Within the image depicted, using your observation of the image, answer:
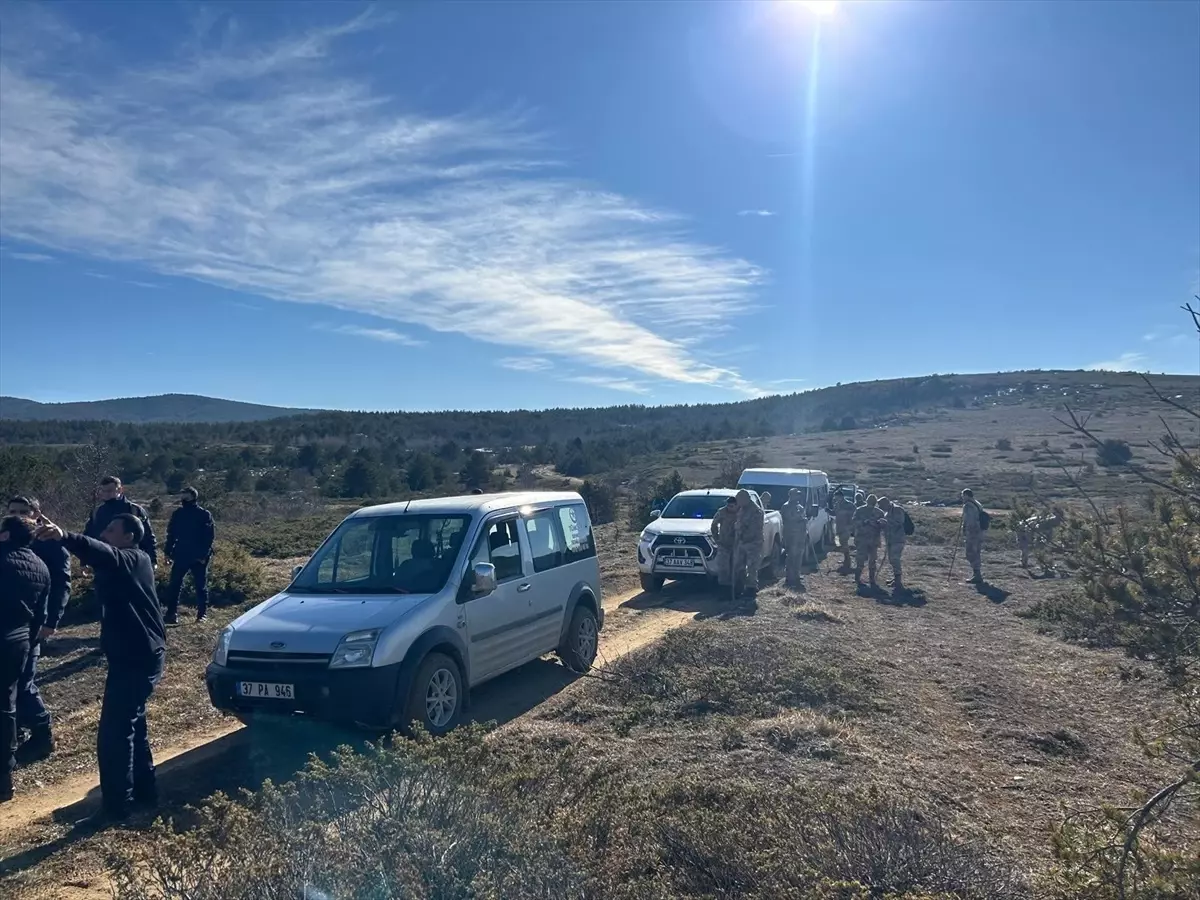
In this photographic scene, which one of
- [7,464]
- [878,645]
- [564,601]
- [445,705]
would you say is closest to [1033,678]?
[878,645]

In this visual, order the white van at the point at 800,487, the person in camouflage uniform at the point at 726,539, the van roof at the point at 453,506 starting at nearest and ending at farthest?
the van roof at the point at 453,506 < the person in camouflage uniform at the point at 726,539 < the white van at the point at 800,487

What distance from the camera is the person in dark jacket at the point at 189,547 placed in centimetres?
1088

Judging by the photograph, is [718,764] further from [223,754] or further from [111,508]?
[111,508]

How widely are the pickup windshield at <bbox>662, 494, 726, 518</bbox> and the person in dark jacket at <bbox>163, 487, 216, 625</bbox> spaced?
24.7 ft

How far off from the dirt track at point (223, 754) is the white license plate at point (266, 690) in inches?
22.3

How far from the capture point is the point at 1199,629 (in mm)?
4547

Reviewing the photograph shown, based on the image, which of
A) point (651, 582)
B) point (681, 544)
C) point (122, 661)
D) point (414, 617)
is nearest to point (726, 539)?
point (681, 544)

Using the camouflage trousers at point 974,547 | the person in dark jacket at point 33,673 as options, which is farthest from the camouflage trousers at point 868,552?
the person in dark jacket at point 33,673

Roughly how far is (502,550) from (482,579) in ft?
2.70

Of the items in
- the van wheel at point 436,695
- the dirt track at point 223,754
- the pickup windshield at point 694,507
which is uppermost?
the pickup windshield at point 694,507

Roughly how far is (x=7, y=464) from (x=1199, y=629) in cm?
2294

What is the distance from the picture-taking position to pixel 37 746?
22.8ft

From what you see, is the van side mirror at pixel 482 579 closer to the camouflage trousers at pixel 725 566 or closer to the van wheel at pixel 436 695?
the van wheel at pixel 436 695

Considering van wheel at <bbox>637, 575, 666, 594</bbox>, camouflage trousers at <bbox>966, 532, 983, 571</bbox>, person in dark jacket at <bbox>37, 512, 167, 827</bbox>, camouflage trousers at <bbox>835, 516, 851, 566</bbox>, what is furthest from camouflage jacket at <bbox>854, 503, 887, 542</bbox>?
person in dark jacket at <bbox>37, 512, 167, 827</bbox>
